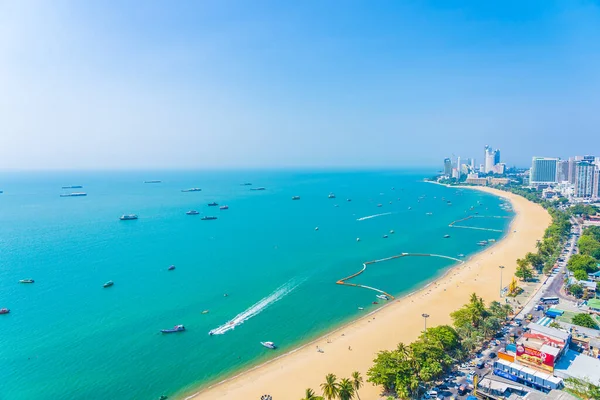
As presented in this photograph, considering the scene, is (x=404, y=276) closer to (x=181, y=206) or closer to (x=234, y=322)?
(x=234, y=322)

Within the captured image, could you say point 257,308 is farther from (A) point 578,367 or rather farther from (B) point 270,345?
(A) point 578,367

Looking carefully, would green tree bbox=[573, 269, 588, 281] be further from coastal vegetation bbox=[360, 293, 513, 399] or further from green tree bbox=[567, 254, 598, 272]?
coastal vegetation bbox=[360, 293, 513, 399]

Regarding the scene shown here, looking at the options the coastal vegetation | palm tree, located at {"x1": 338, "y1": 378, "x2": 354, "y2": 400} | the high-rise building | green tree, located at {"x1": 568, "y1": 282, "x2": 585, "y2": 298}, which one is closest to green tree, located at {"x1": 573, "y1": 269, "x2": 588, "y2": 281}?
green tree, located at {"x1": 568, "y1": 282, "x2": 585, "y2": 298}

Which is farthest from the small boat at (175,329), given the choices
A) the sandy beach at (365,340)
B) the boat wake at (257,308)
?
the sandy beach at (365,340)

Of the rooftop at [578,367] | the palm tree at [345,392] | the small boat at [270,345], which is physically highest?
the palm tree at [345,392]

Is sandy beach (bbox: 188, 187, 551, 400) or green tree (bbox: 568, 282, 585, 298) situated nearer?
sandy beach (bbox: 188, 187, 551, 400)

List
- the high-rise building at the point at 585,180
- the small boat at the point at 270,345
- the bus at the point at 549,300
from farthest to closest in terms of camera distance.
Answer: the high-rise building at the point at 585,180, the bus at the point at 549,300, the small boat at the point at 270,345

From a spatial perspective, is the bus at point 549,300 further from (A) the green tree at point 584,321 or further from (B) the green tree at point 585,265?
(B) the green tree at point 585,265

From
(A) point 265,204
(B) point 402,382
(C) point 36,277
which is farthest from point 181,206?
(B) point 402,382
